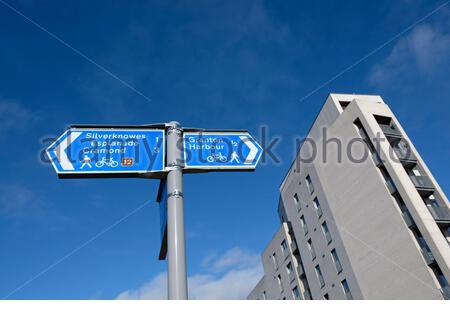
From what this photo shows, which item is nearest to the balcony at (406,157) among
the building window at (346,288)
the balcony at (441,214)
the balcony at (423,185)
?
the balcony at (423,185)

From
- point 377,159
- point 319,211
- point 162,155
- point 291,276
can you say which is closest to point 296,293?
point 291,276

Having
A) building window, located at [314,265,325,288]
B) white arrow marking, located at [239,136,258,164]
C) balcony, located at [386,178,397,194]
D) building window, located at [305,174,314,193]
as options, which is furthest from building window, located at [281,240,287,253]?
white arrow marking, located at [239,136,258,164]

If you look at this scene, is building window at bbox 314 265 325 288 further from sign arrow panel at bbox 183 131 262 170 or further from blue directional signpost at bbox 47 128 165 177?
blue directional signpost at bbox 47 128 165 177

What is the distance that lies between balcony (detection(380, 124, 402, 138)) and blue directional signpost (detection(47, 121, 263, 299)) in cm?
2956

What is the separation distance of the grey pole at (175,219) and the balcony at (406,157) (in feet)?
94.1

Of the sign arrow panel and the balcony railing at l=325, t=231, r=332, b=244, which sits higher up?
the balcony railing at l=325, t=231, r=332, b=244

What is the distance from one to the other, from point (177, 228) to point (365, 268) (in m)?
28.9

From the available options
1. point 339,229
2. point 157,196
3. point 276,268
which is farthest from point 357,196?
point 157,196

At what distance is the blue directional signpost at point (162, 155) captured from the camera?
3.33 meters

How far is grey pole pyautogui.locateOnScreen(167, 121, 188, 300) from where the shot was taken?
2809mm

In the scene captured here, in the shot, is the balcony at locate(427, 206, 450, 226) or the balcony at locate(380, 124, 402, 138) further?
the balcony at locate(380, 124, 402, 138)

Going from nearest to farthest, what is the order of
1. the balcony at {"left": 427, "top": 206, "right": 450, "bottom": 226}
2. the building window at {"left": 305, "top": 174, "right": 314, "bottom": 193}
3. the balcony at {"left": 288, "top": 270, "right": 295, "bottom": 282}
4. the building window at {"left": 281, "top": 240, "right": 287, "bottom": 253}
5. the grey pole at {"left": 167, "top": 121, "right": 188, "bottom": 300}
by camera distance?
1. the grey pole at {"left": 167, "top": 121, "right": 188, "bottom": 300}
2. the balcony at {"left": 427, "top": 206, "right": 450, "bottom": 226}
3. the building window at {"left": 305, "top": 174, "right": 314, "bottom": 193}
4. the balcony at {"left": 288, "top": 270, "right": 295, "bottom": 282}
5. the building window at {"left": 281, "top": 240, "right": 287, "bottom": 253}

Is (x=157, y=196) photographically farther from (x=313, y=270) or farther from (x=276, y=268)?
(x=276, y=268)

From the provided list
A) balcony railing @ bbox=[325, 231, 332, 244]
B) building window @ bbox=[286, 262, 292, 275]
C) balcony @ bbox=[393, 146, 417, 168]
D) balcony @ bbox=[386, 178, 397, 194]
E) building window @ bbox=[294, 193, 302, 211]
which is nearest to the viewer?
balcony @ bbox=[386, 178, 397, 194]
